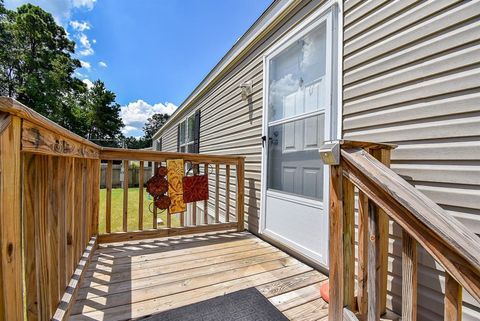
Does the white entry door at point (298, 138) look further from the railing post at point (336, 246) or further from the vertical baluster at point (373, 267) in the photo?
the vertical baluster at point (373, 267)

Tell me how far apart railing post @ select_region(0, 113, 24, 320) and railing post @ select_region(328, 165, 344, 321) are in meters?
1.30

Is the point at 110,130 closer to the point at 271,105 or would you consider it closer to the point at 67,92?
the point at 67,92

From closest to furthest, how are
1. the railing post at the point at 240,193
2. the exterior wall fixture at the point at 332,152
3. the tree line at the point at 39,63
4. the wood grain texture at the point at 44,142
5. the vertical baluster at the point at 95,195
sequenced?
1. the wood grain texture at the point at 44,142
2. the exterior wall fixture at the point at 332,152
3. the vertical baluster at the point at 95,195
4. the railing post at the point at 240,193
5. the tree line at the point at 39,63

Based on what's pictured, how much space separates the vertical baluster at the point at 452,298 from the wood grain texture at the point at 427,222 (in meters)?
0.04

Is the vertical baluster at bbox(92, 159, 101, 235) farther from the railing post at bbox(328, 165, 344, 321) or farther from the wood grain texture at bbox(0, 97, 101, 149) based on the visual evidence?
the railing post at bbox(328, 165, 344, 321)

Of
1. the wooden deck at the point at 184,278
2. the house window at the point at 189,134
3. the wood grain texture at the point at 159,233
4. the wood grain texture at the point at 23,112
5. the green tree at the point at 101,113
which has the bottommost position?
the wooden deck at the point at 184,278

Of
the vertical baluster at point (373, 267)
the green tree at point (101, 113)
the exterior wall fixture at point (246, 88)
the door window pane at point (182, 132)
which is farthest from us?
the green tree at point (101, 113)

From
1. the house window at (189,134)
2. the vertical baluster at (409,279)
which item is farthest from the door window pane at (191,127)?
the vertical baluster at (409,279)

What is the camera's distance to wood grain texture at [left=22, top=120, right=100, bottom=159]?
0.82 metres

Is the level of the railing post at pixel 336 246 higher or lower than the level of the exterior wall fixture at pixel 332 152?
lower

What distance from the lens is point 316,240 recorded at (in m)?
2.18

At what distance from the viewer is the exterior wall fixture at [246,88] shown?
349cm

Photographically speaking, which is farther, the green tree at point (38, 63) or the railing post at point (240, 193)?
the green tree at point (38, 63)

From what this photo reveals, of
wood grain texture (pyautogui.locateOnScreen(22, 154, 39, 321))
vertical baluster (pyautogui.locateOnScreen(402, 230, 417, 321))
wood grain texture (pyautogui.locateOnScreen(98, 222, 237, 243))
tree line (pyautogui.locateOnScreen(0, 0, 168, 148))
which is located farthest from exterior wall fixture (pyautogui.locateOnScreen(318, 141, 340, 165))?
tree line (pyautogui.locateOnScreen(0, 0, 168, 148))
